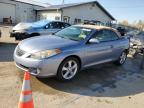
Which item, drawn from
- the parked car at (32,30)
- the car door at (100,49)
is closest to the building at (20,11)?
the parked car at (32,30)

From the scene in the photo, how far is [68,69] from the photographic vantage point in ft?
17.2

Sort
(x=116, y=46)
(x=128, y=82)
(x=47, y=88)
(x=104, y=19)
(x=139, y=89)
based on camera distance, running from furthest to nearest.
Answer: (x=104, y=19) < (x=116, y=46) < (x=128, y=82) < (x=139, y=89) < (x=47, y=88)

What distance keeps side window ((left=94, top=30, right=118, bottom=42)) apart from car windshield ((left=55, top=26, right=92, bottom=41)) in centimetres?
37

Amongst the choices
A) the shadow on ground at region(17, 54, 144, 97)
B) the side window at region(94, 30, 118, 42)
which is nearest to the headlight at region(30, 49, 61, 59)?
the shadow on ground at region(17, 54, 144, 97)

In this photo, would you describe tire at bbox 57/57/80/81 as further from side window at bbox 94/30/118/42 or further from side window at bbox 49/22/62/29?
side window at bbox 49/22/62/29

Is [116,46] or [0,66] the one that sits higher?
[116,46]

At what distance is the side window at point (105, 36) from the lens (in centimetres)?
622

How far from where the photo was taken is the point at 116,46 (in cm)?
699

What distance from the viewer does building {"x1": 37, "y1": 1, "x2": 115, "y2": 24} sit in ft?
83.3

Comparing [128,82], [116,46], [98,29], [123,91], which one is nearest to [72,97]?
[123,91]

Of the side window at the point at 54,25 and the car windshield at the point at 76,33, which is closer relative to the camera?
the car windshield at the point at 76,33

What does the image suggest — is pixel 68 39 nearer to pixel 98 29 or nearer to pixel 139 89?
pixel 98 29

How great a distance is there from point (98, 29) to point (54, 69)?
2.28 metres

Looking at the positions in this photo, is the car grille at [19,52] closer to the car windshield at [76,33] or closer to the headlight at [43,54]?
the headlight at [43,54]
